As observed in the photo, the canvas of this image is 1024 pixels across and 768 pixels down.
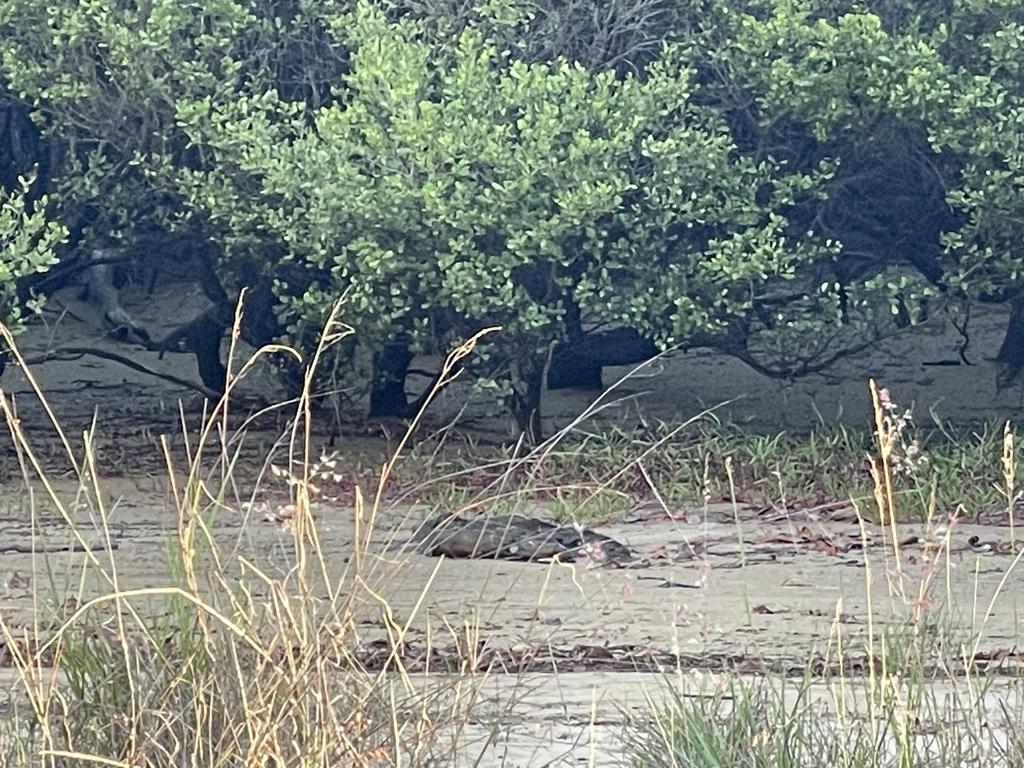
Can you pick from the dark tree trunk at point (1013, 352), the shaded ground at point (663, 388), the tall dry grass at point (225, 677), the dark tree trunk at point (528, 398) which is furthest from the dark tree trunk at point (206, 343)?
the tall dry grass at point (225, 677)

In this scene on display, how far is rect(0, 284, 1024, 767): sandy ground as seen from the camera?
4.45 m

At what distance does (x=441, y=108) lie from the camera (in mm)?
8992

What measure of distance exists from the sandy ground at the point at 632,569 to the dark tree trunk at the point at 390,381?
15.9 inches

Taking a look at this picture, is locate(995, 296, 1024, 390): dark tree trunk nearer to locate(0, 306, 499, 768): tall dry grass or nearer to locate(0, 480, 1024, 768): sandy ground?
locate(0, 480, 1024, 768): sandy ground

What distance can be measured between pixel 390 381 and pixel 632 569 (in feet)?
13.1

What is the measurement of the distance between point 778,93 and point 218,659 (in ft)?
21.2

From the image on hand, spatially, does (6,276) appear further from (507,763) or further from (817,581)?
(507,763)

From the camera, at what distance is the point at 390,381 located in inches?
423

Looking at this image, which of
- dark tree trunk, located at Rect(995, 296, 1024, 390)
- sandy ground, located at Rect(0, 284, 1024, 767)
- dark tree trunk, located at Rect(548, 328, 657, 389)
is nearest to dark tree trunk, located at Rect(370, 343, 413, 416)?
sandy ground, located at Rect(0, 284, 1024, 767)

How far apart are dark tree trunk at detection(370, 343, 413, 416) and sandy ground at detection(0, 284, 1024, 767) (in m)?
0.40

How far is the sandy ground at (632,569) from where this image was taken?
445 cm

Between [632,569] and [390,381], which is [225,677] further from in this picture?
[390,381]

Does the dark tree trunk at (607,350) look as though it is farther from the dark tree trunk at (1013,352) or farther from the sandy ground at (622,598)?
the sandy ground at (622,598)

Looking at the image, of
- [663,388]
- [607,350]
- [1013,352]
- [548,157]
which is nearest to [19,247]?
[548,157]
